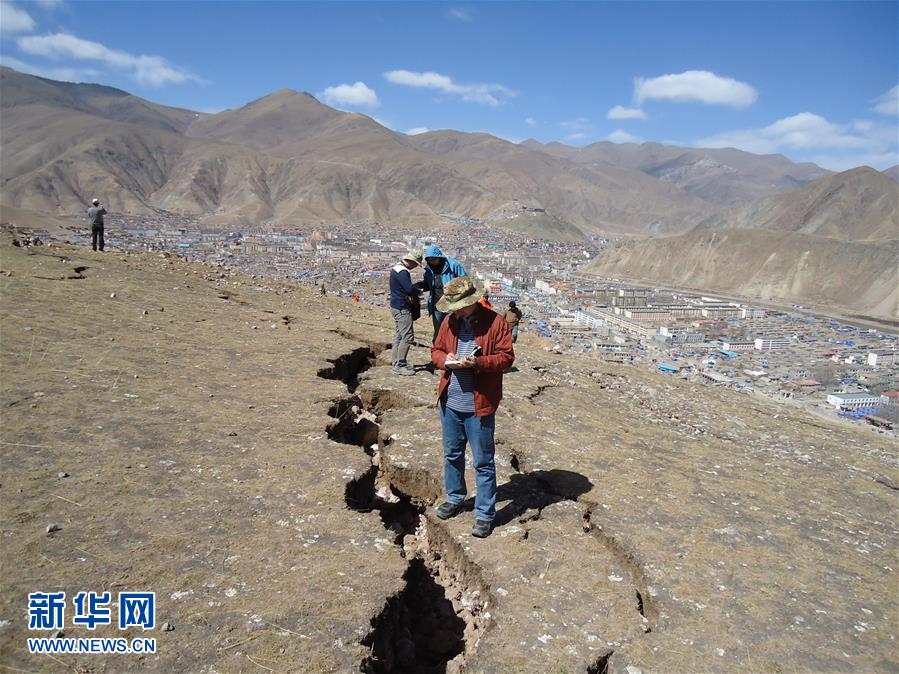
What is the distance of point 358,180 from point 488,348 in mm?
176079

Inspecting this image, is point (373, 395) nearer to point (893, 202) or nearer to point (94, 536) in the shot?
point (94, 536)

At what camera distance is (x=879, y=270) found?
74438mm

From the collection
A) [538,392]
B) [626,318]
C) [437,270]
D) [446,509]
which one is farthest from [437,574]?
[626,318]

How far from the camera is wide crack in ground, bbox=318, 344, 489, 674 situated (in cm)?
355

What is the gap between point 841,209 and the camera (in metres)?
111

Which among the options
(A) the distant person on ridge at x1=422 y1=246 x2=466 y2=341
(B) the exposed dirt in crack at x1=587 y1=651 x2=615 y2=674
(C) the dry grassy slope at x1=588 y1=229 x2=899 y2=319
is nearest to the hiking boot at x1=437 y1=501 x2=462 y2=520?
(B) the exposed dirt in crack at x1=587 y1=651 x2=615 y2=674

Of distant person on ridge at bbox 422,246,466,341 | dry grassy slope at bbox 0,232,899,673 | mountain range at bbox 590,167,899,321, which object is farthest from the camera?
mountain range at bbox 590,167,899,321

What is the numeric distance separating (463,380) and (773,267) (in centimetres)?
9846

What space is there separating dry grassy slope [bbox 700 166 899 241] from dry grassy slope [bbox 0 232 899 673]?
111241mm

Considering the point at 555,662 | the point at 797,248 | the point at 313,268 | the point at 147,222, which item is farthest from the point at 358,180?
the point at 555,662

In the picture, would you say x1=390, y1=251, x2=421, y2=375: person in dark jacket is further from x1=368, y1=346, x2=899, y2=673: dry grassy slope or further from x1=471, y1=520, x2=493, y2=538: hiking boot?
x1=471, y1=520, x2=493, y2=538: hiking boot

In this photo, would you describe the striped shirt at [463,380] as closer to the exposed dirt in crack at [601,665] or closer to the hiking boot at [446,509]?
the hiking boot at [446,509]

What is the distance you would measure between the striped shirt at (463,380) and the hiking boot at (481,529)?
96 cm

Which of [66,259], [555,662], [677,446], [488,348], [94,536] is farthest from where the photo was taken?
[66,259]
